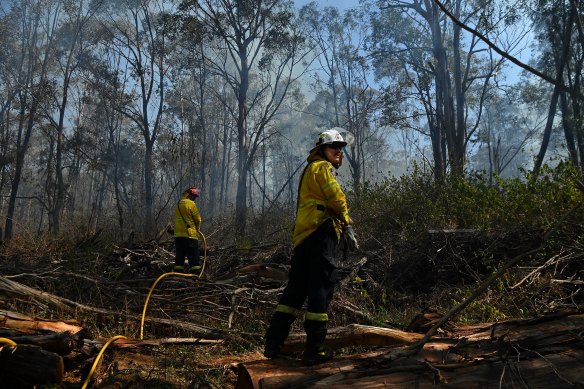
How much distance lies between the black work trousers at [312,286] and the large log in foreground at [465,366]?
31 centimetres

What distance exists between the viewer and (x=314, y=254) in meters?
3.23

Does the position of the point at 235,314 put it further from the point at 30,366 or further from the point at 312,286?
the point at 30,366

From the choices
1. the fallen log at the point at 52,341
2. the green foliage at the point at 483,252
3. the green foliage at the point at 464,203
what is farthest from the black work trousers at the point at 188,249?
the fallen log at the point at 52,341

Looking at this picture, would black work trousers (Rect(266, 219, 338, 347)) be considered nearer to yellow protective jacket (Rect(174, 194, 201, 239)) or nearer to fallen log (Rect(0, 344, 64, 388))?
fallen log (Rect(0, 344, 64, 388))

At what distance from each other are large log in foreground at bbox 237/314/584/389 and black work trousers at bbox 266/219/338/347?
0.31 m

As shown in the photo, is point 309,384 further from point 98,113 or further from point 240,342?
point 98,113

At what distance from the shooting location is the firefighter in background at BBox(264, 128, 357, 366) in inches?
121

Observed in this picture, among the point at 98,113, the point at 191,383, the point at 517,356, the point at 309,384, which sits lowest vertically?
the point at 191,383

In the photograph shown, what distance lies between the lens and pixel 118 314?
4773 mm

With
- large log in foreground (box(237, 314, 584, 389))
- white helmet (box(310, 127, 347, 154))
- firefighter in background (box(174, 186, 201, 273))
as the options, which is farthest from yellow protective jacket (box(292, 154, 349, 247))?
firefighter in background (box(174, 186, 201, 273))

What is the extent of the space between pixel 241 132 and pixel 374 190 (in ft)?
36.6

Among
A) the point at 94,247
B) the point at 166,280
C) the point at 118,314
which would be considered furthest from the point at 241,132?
the point at 118,314

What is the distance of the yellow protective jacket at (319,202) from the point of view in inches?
129

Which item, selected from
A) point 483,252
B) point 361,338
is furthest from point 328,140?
point 483,252
